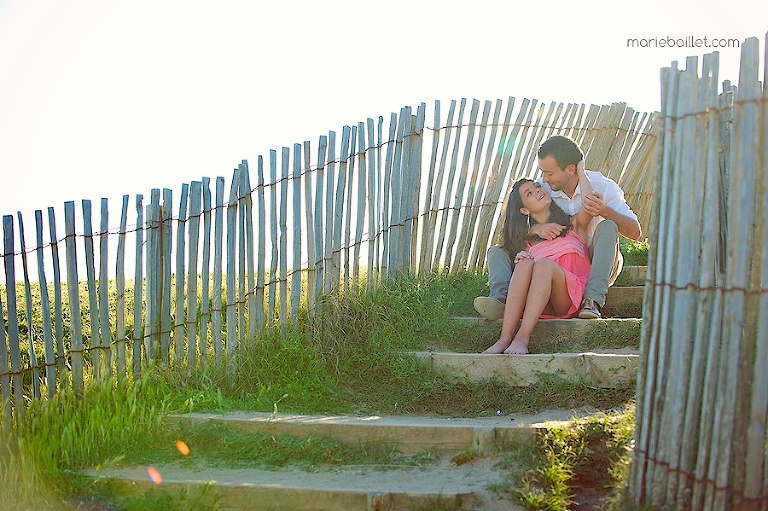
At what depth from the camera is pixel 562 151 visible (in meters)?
6.00

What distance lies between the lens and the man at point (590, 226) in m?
5.78

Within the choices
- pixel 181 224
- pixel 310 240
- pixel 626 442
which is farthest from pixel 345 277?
pixel 626 442

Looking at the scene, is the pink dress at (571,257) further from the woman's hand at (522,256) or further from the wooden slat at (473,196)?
the wooden slat at (473,196)

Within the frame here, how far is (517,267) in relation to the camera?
543cm

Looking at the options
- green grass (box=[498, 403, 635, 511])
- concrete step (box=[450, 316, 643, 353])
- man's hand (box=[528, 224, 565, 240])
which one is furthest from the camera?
man's hand (box=[528, 224, 565, 240])

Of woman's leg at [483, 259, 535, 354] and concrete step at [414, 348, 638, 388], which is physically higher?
woman's leg at [483, 259, 535, 354]

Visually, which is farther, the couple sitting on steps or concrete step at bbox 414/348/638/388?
the couple sitting on steps

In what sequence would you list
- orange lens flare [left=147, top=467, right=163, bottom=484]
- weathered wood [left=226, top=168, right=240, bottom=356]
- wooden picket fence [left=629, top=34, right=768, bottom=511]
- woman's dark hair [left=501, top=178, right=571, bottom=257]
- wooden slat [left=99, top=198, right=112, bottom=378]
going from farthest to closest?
woman's dark hair [left=501, top=178, right=571, bottom=257] → weathered wood [left=226, top=168, right=240, bottom=356] → wooden slat [left=99, top=198, right=112, bottom=378] → orange lens flare [left=147, top=467, right=163, bottom=484] → wooden picket fence [left=629, top=34, right=768, bottom=511]

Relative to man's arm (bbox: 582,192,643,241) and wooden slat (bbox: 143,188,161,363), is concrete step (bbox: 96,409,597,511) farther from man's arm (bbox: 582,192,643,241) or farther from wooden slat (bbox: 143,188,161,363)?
man's arm (bbox: 582,192,643,241)

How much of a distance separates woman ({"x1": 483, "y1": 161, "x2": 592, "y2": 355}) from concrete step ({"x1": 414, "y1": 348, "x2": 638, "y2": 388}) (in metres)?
0.10

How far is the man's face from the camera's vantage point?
6.02 meters

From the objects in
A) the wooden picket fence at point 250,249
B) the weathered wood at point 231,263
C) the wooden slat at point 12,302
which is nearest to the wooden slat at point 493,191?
the wooden picket fence at point 250,249

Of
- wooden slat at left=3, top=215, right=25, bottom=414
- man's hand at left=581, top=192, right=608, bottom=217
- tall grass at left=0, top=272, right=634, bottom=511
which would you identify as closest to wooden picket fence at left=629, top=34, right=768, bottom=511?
tall grass at left=0, top=272, right=634, bottom=511

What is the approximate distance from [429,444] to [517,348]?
1105 mm
